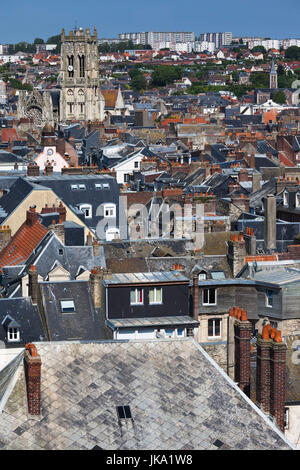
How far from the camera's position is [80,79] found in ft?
590

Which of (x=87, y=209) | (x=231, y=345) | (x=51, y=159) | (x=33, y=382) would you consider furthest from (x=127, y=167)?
(x=33, y=382)

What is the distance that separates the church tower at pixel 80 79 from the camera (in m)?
176

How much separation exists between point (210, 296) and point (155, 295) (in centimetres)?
399

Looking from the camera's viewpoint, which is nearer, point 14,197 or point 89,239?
point 89,239

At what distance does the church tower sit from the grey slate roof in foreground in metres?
149

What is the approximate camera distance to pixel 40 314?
3609 centimetres

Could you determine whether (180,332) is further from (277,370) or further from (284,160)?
(284,160)

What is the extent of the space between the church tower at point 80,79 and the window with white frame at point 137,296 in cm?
13727

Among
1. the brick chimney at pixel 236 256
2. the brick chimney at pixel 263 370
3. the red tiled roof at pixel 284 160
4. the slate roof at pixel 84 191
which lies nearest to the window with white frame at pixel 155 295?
the brick chimney at pixel 236 256

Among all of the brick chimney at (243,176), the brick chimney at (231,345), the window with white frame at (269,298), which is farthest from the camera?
the brick chimney at (243,176)

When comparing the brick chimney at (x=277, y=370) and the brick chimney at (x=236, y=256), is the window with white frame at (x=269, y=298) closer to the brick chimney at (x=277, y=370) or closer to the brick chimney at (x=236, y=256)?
the brick chimney at (x=236, y=256)

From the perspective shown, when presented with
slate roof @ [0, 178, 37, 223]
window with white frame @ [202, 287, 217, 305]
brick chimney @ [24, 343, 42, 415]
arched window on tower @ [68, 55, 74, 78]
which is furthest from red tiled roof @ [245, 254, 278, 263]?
arched window on tower @ [68, 55, 74, 78]

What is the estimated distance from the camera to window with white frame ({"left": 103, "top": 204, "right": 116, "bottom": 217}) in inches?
2386

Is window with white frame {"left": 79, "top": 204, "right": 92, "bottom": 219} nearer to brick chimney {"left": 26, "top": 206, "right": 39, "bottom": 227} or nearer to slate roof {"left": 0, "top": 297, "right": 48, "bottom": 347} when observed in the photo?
brick chimney {"left": 26, "top": 206, "right": 39, "bottom": 227}
